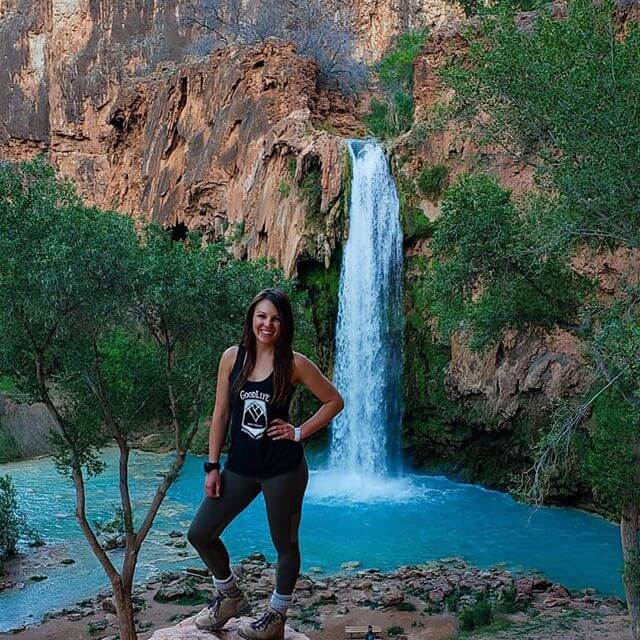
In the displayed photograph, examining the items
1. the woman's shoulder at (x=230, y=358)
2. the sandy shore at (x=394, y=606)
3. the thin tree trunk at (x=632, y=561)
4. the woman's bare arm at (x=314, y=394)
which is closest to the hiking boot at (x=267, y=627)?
the woman's bare arm at (x=314, y=394)

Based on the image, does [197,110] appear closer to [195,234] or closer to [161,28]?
[161,28]

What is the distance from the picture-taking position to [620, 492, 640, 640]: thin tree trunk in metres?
8.89

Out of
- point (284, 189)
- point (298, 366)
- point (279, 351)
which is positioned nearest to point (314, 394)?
point (298, 366)

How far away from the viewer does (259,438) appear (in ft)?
13.3

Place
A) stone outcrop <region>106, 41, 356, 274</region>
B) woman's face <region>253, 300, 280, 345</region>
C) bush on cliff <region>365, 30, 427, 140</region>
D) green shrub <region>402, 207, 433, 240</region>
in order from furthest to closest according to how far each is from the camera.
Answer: bush on cliff <region>365, 30, 427, 140</region> < stone outcrop <region>106, 41, 356, 274</region> < green shrub <region>402, 207, 433, 240</region> < woman's face <region>253, 300, 280, 345</region>

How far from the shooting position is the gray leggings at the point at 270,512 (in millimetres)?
4074

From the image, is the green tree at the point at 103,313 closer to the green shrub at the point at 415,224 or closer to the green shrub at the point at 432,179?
the green shrub at the point at 415,224

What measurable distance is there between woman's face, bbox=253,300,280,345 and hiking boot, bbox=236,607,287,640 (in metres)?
1.62

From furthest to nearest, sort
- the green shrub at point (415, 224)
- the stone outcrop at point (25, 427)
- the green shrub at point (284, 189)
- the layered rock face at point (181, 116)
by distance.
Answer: the stone outcrop at point (25, 427)
the layered rock face at point (181, 116)
the green shrub at point (284, 189)
the green shrub at point (415, 224)

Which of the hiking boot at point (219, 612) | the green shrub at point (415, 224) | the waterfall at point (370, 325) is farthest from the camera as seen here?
the green shrub at point (415, 224)

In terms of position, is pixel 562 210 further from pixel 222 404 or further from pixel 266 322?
pixel 222 404

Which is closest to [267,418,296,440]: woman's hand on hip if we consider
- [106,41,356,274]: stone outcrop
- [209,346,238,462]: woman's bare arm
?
[209,346,238,462]: woman's bare arm

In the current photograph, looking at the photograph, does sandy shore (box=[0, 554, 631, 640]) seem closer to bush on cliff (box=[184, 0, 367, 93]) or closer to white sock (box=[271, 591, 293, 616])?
white sock (box=[271, 591, 293, 616])

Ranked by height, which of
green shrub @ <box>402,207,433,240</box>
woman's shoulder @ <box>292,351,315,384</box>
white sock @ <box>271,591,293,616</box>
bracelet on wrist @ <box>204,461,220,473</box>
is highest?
green shrub @ <box>402,207,433,240</box>
